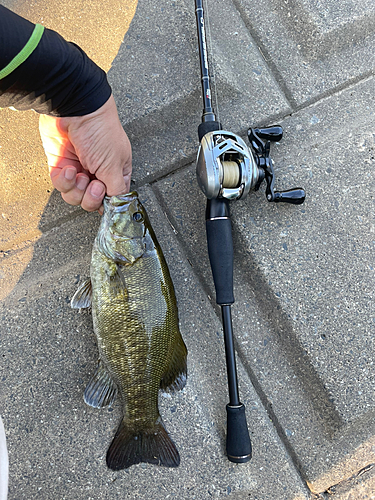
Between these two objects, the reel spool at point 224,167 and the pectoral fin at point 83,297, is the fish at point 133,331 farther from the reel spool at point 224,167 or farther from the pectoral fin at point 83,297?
the reel spool at point 224,167

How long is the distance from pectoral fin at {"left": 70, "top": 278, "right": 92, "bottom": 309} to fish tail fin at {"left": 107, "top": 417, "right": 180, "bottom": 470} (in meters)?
0.65

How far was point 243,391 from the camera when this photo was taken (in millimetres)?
2133

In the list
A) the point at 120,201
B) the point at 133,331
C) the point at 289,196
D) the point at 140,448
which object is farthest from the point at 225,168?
the point at 140,448

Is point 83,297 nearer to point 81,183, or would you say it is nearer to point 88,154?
point 81,183

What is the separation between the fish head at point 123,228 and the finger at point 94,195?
1.9 inches

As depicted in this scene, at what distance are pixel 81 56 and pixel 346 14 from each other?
5.65ft

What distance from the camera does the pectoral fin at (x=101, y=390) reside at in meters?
2.01

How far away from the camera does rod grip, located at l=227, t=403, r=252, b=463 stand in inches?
74.3

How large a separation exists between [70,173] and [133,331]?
87cm

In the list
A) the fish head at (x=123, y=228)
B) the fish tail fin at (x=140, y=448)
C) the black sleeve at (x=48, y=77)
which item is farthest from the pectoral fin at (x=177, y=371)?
the black sleeve at (x=48, y=77)

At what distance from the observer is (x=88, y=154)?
6.54 feet

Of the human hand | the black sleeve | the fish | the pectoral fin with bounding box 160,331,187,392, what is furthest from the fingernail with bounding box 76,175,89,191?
the pectoral fin with bounding box 160,331,187,392

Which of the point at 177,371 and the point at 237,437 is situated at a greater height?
the point at 177,371

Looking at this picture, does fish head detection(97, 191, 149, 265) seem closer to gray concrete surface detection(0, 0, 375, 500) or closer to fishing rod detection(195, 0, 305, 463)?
gray concrete surface detection(0, 0, 375, 500)
